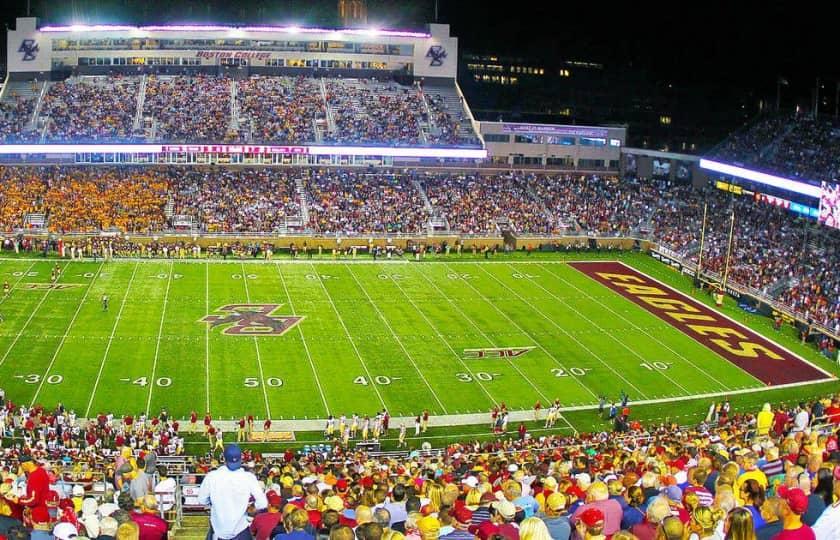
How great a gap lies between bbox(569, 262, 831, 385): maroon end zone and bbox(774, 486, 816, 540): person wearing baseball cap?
98.7ft

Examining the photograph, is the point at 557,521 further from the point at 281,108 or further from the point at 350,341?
the point at 281,108

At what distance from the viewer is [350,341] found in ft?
130

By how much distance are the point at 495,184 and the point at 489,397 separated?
33.3 m

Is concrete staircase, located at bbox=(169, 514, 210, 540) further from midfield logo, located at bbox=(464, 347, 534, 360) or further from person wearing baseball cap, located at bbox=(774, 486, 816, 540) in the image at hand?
midfield logo, located at bbox=(464, 347, 534, 360)

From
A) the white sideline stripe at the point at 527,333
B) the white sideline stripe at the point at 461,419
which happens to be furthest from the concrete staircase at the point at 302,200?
the white sideline stripe at the point at 461,419

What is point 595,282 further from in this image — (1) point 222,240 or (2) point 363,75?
(2) point 363,75

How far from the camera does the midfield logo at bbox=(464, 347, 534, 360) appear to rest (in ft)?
127

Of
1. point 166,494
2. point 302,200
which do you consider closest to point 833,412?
point 166,494

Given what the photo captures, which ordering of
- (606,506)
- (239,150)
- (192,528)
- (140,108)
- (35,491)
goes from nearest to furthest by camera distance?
(606,506) → (35,491) → (192,528) → (239,150) → (140,108)

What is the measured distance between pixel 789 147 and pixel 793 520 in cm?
5340

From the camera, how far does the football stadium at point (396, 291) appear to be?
1249cm

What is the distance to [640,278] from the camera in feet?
173

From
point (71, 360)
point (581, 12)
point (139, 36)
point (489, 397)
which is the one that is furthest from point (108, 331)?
point (581, 12)

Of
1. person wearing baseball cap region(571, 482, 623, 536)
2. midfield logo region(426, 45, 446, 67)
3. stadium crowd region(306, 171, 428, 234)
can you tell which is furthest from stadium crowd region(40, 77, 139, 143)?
person wearing baseball cap region(571, 482, 623, 536)
